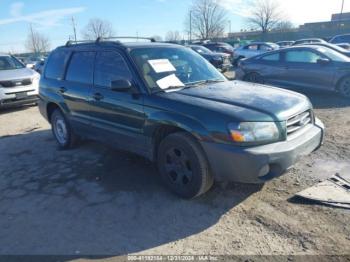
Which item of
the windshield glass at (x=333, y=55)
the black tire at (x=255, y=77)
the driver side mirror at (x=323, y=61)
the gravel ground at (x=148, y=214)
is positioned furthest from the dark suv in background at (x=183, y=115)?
the black tire at (x=255, y=77)

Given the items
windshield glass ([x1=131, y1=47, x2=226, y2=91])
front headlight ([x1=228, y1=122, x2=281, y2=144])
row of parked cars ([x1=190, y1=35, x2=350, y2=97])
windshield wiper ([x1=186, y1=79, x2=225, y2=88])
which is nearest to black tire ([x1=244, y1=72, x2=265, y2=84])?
row of parked cars ([x1=190, y1=35, x2=350, y2=97])

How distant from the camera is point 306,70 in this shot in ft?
29.3

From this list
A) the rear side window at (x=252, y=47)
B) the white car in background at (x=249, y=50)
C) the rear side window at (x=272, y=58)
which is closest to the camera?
the rear side window at (x=272, y=58)

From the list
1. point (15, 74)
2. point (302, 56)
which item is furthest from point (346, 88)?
point (15, 74)

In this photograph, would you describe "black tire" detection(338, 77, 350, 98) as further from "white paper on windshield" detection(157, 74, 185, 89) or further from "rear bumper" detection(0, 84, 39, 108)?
"rear bumper" detection(0, 84, 39, 108)

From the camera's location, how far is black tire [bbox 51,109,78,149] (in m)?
5.68

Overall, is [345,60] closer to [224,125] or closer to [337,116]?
Result: [337,116]

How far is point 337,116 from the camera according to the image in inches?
274

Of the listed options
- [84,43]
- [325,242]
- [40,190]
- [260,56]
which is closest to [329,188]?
[325,242]

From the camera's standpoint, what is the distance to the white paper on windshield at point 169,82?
3979mm

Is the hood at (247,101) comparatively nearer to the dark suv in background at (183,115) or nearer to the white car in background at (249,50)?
the dark suv in background at (183,115)

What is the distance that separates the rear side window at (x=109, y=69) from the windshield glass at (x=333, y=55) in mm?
6726

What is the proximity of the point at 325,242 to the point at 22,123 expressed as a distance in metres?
7.70

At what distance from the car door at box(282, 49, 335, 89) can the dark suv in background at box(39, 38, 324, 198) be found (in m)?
5.22
